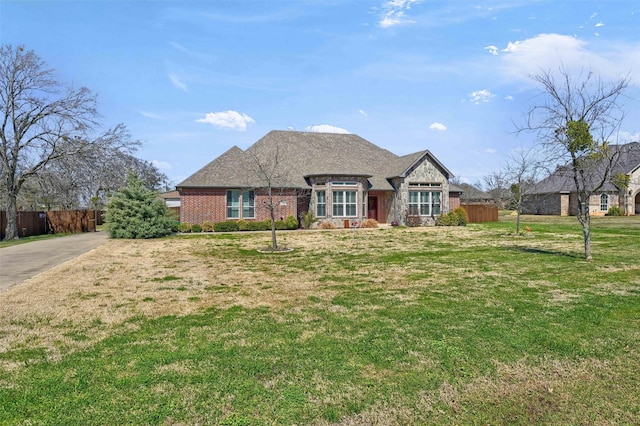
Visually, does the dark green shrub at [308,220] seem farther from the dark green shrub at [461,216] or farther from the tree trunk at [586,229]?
the tree trunk at [586,229]

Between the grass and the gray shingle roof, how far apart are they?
18067mm

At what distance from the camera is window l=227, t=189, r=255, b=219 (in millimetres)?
26688

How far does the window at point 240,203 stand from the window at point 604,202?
38449mm

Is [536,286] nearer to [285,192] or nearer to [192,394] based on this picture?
[192,394]

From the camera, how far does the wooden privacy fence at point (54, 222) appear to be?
26483 millimetres

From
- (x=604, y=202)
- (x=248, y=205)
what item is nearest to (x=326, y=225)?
(x=248, y=205)

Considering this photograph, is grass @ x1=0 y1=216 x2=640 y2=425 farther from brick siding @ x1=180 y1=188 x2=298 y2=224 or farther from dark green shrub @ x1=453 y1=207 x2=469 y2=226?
dark green shrub @ x1=453 y1=207 x2=469 y2=226

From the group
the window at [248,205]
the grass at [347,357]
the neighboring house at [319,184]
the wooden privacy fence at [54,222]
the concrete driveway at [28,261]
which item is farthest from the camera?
the window at [248,205]

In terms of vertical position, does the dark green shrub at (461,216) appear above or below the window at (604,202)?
below

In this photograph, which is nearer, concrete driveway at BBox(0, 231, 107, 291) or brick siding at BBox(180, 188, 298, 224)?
concrete driveway at BBox(0, 231, 107, 291)

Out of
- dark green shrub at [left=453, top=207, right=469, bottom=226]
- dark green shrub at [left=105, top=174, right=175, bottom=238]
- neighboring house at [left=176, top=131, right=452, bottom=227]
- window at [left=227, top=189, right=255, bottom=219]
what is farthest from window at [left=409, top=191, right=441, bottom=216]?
dark green shrub at [left=105, top=174, right=175, bottom=238]

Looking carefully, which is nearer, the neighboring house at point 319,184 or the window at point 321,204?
the neighboring house at point 319,184

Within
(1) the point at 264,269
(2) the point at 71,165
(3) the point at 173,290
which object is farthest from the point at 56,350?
(2) the point at 71,165

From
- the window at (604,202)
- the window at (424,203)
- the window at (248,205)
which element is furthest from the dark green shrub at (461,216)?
the window at (604,202)
